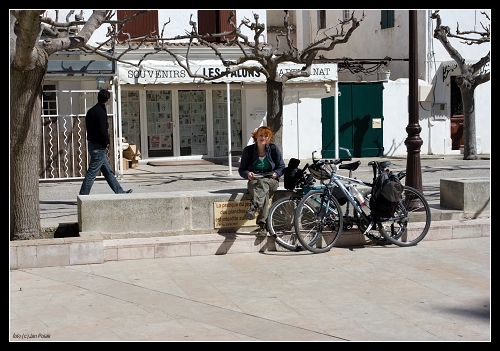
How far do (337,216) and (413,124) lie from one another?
2367 mm

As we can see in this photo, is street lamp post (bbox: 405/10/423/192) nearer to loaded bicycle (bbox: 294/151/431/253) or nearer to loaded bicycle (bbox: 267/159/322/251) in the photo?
loaded bicycle (bbox: 294/151/431/253)

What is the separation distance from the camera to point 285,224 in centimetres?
911

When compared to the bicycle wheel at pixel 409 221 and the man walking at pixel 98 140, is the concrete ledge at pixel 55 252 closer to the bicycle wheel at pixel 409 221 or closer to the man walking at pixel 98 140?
the man walking at pixel 98 140

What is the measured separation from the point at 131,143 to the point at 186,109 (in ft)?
6.39

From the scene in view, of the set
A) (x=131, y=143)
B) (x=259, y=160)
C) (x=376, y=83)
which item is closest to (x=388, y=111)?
(x=376, y=83)

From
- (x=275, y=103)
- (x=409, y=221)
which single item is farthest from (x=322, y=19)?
(x=409, y=221)

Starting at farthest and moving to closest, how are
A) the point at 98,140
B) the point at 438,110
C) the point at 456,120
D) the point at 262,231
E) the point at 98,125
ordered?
1. the point at 456,120
2. the point at 438,110
3. the point at 98,140
4. the point at 98,125
5. the point at 262,231

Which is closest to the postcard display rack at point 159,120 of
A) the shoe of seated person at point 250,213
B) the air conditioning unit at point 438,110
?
the air conditioning unit at point 438,110

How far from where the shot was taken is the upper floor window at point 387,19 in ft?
84.1

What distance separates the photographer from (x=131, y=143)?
2136 centimetres

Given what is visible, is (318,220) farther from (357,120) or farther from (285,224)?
(357,120)

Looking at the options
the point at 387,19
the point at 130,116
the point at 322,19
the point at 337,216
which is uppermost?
the point at 322,19

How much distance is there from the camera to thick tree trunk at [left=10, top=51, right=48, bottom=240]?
8.48 metres

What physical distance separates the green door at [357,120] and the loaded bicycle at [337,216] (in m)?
13.8
